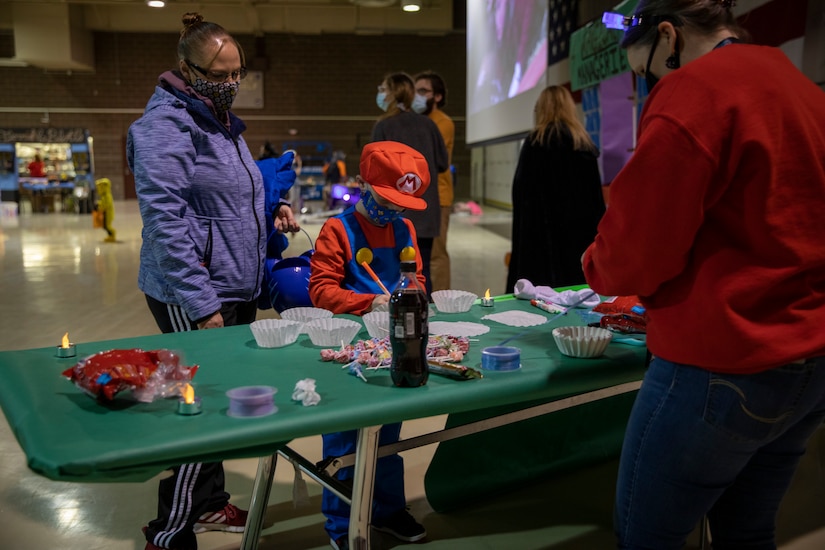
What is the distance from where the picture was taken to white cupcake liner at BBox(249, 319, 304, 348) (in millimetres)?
1714

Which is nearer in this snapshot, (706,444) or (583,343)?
(706,444)

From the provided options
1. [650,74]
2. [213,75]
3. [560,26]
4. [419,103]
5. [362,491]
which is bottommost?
[362,491]

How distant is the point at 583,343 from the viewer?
167 cm

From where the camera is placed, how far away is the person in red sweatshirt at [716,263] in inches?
42.0

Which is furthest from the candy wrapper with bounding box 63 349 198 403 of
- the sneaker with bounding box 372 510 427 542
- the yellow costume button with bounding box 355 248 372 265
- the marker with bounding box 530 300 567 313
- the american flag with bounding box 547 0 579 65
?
the american flag with bounding box 547 0 579 65

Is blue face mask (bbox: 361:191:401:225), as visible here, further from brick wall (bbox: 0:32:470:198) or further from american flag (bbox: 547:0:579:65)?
brick wall (bbox: 0:32:470:198)

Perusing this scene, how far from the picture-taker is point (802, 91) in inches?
44.0

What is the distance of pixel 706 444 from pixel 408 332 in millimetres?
568

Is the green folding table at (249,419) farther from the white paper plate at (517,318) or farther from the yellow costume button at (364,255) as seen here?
the yellow costume button at (364,255)

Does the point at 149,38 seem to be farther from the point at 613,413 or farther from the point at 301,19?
the point at 613,413

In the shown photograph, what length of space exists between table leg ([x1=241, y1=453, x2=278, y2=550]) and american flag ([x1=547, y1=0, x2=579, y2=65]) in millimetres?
5314

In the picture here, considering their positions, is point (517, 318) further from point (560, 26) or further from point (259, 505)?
point (560, 26)

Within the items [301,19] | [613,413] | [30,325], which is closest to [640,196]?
[613,413]

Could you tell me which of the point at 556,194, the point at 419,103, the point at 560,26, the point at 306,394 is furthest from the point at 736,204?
the point at 560,26
